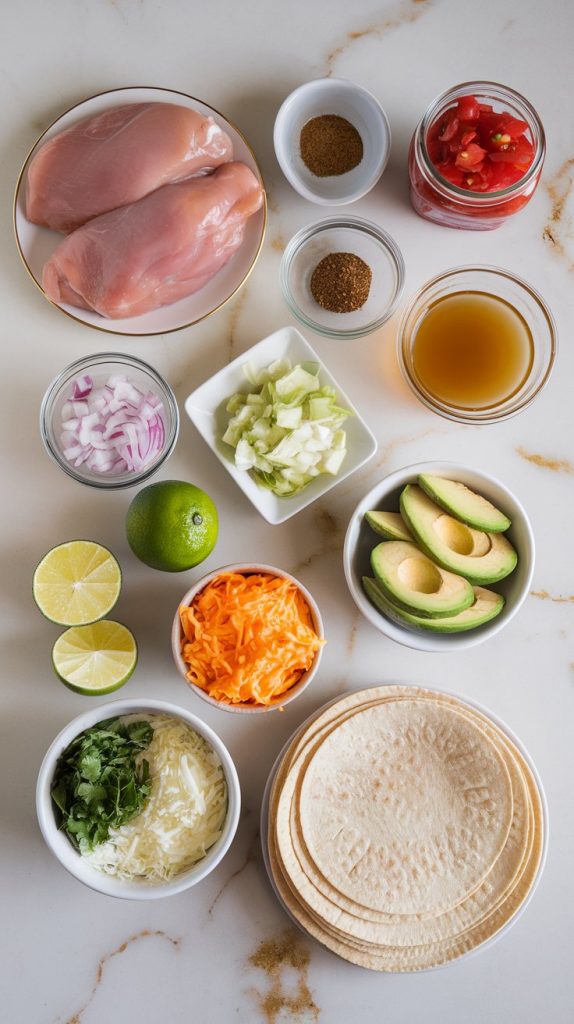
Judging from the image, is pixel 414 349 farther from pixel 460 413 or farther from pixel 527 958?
pixel 527 958

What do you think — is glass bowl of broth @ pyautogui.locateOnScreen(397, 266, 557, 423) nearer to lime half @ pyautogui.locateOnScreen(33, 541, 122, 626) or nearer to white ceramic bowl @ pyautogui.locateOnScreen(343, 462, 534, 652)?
white ceramic bowl @ pyautogui.locateOnScreen(343, 462, 534, 652)

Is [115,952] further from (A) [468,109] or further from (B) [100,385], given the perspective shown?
(A) [468,109]

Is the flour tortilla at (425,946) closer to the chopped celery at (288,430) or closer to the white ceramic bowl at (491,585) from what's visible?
the white ceramic bowl at (491,585)

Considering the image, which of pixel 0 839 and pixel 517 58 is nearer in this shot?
pixel 0 839

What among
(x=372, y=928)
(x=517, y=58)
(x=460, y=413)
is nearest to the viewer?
(x=372, y=928)

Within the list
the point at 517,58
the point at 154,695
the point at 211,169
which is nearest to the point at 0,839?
→ the point at 154,695

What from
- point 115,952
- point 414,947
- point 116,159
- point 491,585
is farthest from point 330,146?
point 115,952

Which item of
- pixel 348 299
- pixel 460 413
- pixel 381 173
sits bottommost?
pixel 460 413

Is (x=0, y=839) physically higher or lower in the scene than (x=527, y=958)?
higher
